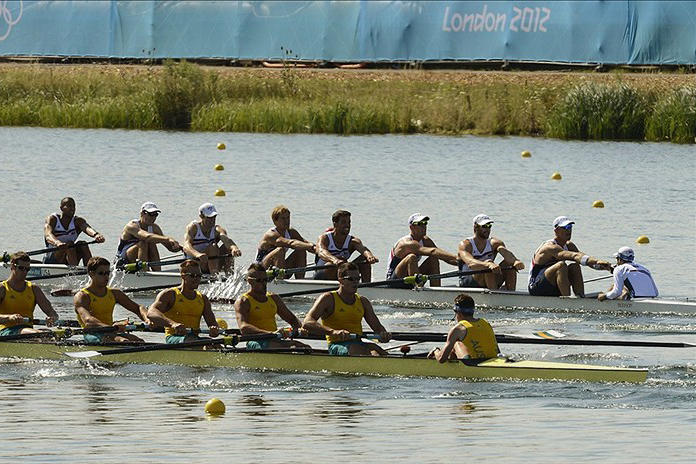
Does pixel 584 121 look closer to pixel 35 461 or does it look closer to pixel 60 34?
pixel 60 34

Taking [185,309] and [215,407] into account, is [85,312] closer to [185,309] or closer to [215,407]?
[185,309]

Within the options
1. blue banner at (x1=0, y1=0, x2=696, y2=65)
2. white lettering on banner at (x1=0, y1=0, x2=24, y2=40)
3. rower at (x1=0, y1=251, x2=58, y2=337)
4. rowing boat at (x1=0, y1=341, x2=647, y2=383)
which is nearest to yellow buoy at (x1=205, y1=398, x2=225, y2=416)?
A: rowing boat at (x1=0, y1=341, x2=647, y2=383)

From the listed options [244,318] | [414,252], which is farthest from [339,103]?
[244,318]

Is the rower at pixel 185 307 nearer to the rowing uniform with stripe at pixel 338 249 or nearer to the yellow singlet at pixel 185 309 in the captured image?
the yellow singlet at pixel 185 309

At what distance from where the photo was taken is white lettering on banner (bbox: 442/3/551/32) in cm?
4303

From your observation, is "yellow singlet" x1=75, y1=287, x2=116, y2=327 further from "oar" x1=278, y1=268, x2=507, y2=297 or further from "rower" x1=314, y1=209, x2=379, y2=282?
"rower" x1=314, y1=209, x2=379, y2=282

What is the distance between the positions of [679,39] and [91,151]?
1584 cm

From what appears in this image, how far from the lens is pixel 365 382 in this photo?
15.0 m

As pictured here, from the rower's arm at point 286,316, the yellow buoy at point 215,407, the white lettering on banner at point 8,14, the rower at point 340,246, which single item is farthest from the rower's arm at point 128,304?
the white lettering on banner at point 8,14

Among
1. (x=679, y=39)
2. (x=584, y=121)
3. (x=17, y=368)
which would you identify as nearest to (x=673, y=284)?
(x=17, y=368)

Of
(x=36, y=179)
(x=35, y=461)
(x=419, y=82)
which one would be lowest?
(x=35, y=461)

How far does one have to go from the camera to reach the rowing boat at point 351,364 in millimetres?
14508

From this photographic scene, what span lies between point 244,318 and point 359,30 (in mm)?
29514

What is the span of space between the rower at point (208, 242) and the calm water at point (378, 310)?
42.4 inches
